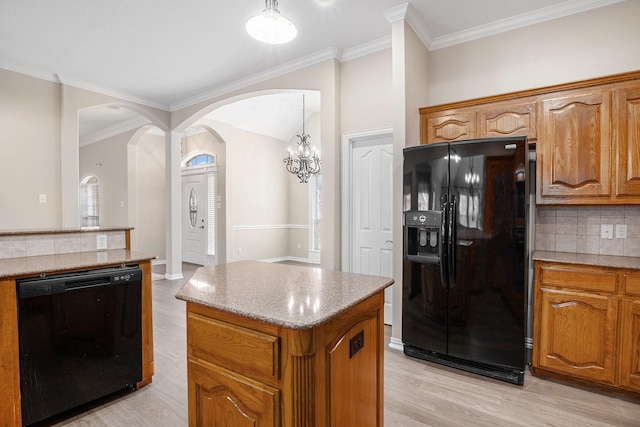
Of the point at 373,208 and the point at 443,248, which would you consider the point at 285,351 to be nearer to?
the point at 443,248

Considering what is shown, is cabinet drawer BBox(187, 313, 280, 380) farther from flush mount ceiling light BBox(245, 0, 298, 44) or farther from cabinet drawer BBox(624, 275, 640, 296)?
cabinet drawer BBox(624, 275, 640, 296)

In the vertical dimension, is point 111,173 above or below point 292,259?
above

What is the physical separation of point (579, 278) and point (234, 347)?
2416mm

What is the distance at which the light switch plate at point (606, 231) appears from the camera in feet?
8.77

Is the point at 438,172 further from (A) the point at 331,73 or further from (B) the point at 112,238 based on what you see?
(B) the point at 112,238

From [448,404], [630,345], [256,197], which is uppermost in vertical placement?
[256,197]

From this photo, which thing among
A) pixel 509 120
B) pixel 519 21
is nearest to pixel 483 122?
pixel 509 120

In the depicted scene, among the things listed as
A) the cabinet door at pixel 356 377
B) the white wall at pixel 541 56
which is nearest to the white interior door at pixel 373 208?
the white wall at pixel 541 56

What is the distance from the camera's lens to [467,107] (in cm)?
298

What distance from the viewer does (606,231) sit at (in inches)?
106

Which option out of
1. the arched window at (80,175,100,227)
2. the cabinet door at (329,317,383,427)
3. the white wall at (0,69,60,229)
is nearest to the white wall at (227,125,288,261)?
the white wall at (0,69,60,229)

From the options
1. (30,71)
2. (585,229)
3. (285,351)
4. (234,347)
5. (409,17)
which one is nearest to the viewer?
(285,351)

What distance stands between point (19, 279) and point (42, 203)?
3096mm

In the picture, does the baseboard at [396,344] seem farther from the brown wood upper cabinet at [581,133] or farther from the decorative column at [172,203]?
the decorative column at [172,203]
